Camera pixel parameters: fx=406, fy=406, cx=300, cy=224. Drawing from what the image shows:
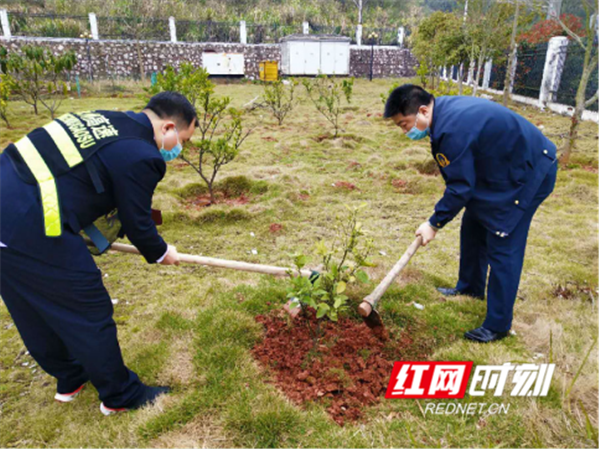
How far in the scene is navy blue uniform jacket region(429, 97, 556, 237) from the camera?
113 inches

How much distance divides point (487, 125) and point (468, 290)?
1652mm

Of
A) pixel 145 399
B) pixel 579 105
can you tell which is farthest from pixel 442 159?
pixel 579 105

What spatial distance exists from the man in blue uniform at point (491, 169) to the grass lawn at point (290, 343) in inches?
24.8

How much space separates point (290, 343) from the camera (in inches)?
120

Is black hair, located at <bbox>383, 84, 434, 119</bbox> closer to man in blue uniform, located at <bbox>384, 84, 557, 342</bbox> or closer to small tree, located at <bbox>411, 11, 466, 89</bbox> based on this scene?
man in blue uniform, located at <bbox>384, 84, 557, 342</bbox>

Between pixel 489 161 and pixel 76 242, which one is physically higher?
pixel 489 161

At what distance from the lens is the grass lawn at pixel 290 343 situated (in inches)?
94.2

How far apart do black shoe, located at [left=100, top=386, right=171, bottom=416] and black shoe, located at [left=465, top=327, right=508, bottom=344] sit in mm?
2267

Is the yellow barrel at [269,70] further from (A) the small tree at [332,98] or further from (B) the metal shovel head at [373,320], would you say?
(B) the metal shovel head at [373,320]

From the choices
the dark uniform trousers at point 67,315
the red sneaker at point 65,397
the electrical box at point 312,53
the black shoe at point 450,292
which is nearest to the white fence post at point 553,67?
the black shoe at point 450,292

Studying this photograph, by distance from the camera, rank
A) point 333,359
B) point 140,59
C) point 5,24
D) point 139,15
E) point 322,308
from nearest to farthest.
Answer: point 322,308
point 333,359
point 5,24
point 140,59
point 139,15

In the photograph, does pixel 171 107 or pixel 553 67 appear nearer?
pixel 171 107

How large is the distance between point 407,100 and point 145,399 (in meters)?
2.76

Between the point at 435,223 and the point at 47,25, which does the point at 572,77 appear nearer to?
the point at 435,223
